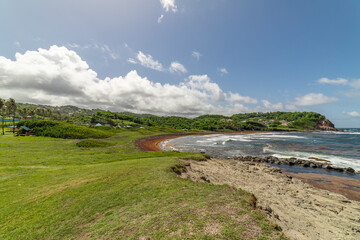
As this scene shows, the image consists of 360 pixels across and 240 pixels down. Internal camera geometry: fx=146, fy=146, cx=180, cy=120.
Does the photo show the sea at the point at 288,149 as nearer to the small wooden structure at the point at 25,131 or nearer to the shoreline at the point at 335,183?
the shoreline at the point at 335,183

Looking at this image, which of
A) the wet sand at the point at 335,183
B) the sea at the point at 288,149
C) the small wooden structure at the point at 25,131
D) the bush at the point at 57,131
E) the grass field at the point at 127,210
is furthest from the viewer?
the small wooden structure at the point at 25,131

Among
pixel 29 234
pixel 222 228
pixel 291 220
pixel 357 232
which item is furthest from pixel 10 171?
pixel 357 232

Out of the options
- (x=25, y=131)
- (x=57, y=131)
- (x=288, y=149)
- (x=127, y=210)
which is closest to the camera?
(x=127, y=210)

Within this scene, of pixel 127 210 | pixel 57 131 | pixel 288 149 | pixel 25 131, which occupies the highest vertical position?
pixel 127 210

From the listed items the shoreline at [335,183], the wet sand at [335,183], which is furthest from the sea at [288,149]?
the wet sand at [335,183]

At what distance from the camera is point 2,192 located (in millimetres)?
13070

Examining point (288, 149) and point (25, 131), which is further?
point (25, 131)

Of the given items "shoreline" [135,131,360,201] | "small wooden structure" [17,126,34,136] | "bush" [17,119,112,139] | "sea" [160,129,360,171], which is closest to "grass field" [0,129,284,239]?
"shoreline" [135,131,360,201]

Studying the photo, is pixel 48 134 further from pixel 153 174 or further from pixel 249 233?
pixel 249 233

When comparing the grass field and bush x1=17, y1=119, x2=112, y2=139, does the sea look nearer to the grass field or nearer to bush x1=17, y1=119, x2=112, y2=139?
bush x1=17, y1=119, x2=112, y2=139

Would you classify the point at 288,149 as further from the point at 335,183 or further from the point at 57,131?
the point at 57,131

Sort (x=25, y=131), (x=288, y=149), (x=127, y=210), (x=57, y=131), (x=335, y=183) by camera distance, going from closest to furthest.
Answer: (x=127, y=210) < (x=335, y=183) < (x=288, y=149) < (x=57, y=131) < (x=25, y=131)

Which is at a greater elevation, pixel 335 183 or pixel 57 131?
pixel 57 131

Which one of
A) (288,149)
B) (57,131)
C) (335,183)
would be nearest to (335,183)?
(335,183)
